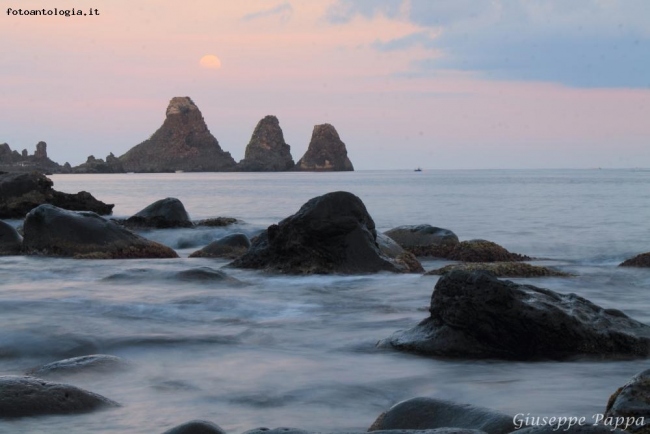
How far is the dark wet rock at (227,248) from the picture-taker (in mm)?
17812

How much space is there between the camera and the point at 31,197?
27703mm

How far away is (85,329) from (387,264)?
611 cm

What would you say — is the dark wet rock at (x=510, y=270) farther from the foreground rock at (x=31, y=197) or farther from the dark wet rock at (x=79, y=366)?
the foreground rock at (x=31, y=197)

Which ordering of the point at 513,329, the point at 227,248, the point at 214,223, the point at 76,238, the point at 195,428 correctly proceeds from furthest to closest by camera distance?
1. the point at 214,223
2. the point at 227,248
3. the point at 76,238
4. the point at 513,329
5. the point at 195,428

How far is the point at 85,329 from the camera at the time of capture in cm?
952

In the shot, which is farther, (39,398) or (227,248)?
(227,248)

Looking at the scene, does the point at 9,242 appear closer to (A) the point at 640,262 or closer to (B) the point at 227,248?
(B) the point at 227,248

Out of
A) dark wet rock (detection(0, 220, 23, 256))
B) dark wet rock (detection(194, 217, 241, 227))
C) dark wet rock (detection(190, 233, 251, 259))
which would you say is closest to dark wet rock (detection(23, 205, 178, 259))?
dark wet rock (detection(0, 220, 23, 256))

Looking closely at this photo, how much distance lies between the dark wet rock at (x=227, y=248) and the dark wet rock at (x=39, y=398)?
455 inches

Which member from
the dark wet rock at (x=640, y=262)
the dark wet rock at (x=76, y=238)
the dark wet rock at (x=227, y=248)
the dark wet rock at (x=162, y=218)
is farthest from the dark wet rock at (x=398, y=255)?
the dark wet rock at (x=162, y=218)

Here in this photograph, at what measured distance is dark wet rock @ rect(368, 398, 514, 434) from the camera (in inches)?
196

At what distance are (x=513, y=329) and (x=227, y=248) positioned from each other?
11.0 m

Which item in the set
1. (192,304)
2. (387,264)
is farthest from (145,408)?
(387,264)

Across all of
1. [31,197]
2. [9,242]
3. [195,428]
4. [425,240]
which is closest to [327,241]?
[425,240]
